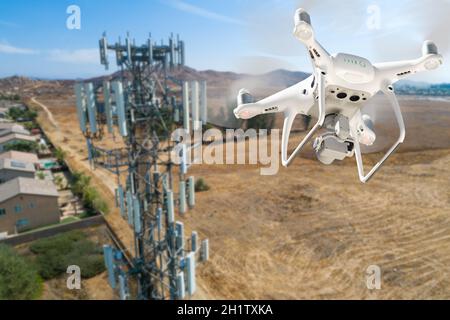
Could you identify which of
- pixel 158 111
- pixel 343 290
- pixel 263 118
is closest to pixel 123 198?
pixel 158 111

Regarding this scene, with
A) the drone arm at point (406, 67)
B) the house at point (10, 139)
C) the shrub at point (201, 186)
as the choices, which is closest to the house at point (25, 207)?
the shrub at point (201, 186)

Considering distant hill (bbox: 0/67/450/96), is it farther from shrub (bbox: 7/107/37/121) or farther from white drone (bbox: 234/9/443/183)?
shrub (bbox: 7/107/37/121)

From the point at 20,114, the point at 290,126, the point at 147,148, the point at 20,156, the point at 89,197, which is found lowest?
the point at 89,197

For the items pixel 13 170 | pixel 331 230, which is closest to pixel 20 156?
pixel 13 170

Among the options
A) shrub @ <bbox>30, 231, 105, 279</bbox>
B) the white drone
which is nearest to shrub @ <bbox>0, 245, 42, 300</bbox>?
shrub @ <bbox>30, 231, 105, 279</bbox>

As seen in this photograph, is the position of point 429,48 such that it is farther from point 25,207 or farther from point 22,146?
point 22,146

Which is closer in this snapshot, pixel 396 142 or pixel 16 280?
pixel 396 142
